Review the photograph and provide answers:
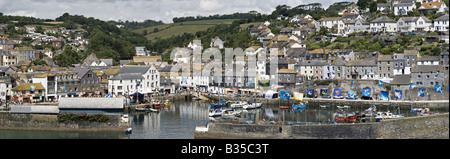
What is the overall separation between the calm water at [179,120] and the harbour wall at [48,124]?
1.14ft

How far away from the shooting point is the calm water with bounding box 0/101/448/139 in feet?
75.5

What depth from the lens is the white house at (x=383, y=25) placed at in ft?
159

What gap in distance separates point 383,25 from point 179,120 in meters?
27.9

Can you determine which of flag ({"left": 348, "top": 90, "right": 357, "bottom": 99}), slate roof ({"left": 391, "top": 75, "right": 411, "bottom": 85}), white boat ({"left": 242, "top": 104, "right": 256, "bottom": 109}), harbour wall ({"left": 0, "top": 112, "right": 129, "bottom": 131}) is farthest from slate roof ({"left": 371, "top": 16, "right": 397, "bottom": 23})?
harbour wall ({"left": 0, "top": 112, "right": 129, "bottom": 131})

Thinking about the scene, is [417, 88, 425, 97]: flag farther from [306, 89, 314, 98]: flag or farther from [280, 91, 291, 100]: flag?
[280, 91, 291, 100]: flag

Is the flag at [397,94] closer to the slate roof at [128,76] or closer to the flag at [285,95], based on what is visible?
the flag at [285,95]

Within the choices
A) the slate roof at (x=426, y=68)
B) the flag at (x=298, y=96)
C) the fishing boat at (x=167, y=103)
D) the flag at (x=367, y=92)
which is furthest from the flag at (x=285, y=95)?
the slate roof at (x=426, y=68)

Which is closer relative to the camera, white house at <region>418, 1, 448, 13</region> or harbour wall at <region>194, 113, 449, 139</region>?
harbour wall at <region>194, 113, 449, 139</region>

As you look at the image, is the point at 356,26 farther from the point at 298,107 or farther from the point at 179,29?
the point at 179,29

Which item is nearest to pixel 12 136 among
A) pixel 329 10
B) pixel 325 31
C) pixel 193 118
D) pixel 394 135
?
pixel 193 118

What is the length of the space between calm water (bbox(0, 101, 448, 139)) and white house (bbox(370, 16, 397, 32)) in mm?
19317

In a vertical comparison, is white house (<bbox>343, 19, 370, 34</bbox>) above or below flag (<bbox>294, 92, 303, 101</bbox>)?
above

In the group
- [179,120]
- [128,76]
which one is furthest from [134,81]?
[179,120]

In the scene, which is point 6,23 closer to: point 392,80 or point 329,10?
point 329,10
